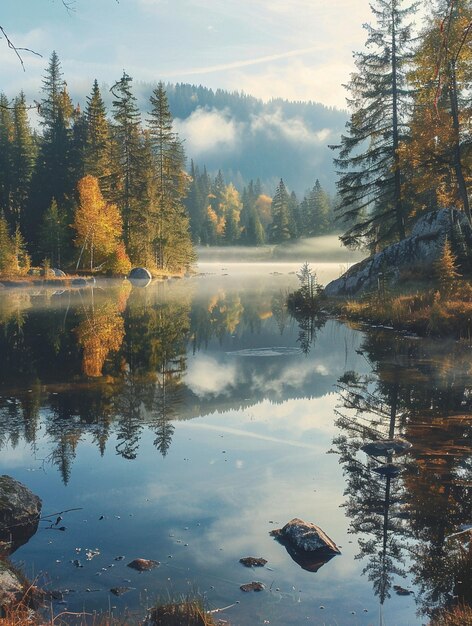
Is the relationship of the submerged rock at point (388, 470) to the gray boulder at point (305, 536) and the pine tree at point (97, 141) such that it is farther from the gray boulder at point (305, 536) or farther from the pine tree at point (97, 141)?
the pine tree at point (97, 141)

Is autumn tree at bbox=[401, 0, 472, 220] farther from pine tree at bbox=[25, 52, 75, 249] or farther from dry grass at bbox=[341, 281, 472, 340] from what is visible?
pine tree at bbox=[25, 52, 75, 249]

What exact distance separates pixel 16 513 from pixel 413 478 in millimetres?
5293

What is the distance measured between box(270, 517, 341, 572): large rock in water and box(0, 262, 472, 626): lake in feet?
0.29

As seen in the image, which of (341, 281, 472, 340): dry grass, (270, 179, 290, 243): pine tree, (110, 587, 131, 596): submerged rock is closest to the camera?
(110, 587, 131, 596): submerged rock

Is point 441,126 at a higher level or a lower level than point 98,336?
higher

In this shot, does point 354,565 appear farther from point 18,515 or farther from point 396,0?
point 396,0

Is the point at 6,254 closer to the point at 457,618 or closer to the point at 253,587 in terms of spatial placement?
the point at 253,587

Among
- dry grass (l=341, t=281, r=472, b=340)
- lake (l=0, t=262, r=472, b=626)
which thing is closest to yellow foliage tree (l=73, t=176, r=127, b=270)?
dry grass (l=341, t=281, r=472, b=340)

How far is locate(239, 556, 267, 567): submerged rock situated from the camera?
6.07 metres

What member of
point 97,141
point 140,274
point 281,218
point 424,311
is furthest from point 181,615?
point 281,218

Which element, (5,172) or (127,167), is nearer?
(127,167)

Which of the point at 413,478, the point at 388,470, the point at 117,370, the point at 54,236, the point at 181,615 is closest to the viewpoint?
the point at 181,615

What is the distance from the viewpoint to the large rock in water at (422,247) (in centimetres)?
2473

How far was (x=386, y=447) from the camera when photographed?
9.13 metres
